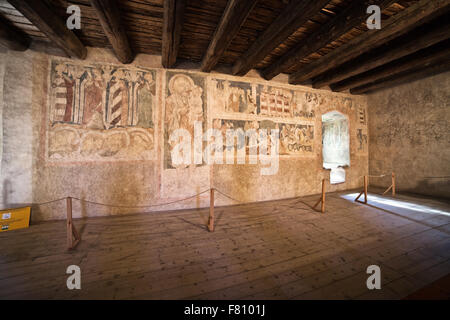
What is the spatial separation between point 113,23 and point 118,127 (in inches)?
87.0

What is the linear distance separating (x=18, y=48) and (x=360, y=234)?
816 centimetres

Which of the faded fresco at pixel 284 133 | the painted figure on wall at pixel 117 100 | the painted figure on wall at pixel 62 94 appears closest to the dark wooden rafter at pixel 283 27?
the faded fresco at pixel 284 133

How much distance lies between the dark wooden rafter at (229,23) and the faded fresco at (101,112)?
1.96 metres

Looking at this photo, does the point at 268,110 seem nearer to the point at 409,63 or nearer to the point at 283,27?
the point at 283,27

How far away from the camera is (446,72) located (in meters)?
5.53

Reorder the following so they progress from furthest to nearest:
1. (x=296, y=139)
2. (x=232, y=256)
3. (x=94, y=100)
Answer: (x=296, y=139) < (x=94, y=100) < (x=232, y=256)

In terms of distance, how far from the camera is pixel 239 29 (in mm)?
3203

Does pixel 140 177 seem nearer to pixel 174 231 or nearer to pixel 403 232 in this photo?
pixel 174 231

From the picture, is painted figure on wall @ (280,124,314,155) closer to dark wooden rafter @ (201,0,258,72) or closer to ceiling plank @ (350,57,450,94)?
ceiling plank @ (350,57,450,94)

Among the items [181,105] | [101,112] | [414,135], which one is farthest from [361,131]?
[101,112]

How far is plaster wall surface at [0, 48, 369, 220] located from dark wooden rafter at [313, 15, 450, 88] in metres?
1.67

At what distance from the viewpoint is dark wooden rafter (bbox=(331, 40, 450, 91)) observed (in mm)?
4172

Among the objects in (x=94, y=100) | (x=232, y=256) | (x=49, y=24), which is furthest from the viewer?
(x=94, y=100)

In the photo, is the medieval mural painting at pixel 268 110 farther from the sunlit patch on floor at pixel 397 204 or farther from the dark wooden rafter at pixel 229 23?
the sunlit patch on floor at pixel 397 204
